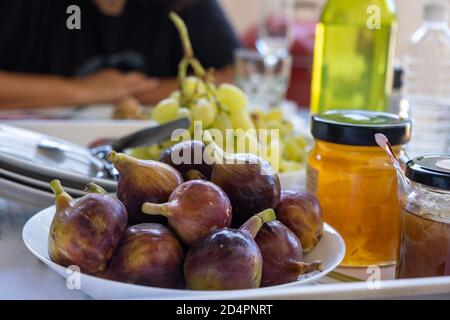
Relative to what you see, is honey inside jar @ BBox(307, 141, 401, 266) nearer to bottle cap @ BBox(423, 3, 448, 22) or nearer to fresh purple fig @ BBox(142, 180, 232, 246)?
fresh purple fig @ BBox(142, 180, 232, 246)

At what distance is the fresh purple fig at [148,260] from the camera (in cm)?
39

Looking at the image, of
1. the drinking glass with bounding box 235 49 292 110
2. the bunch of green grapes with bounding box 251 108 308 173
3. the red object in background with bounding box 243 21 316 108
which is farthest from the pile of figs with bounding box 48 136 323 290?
the red object in background with bounding box 243 21 316 108

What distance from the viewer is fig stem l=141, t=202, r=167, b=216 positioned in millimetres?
402

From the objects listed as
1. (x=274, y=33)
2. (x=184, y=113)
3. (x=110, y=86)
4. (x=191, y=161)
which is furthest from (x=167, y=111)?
(x=110, y=86)

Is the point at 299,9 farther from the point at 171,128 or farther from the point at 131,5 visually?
the point at 171,128

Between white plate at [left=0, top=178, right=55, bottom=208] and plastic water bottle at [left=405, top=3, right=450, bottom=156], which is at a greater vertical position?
plastic water bottle at [left=405, top=3, right=450, bottom=156]

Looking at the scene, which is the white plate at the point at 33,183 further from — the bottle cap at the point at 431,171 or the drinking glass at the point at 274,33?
the drinking glass at the point at 274,33

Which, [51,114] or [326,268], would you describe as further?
[51,114]

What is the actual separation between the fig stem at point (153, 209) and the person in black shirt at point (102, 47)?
1172 millimetres

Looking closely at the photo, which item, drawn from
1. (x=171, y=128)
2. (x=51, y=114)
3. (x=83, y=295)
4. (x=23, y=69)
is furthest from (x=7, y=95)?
(x=83, y=295)

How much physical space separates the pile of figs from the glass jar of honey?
0.07 m

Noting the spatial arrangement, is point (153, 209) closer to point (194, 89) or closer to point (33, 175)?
point (33, 175)
